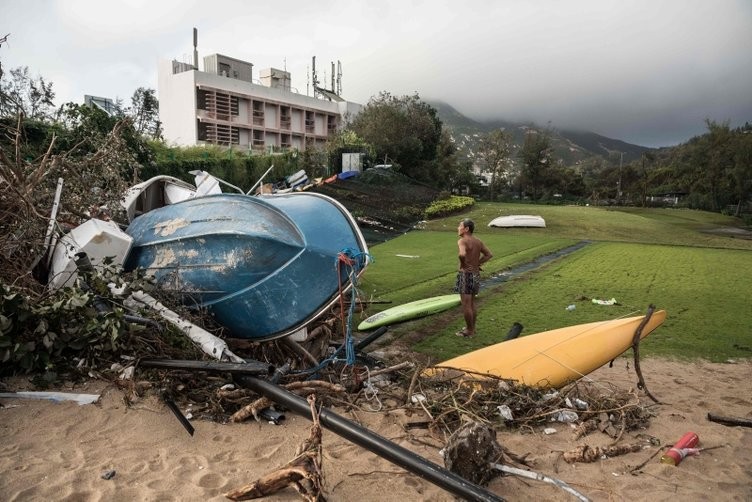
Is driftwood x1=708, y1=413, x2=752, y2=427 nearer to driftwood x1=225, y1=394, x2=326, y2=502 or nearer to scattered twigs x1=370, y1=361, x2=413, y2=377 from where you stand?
scattered twigs x1=370, y1=361, x2=413, y2=377

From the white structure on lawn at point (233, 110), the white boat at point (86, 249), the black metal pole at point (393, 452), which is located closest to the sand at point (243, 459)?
the black metal pole at point (393, 452)

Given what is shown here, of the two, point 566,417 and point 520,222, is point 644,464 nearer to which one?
point 566,417

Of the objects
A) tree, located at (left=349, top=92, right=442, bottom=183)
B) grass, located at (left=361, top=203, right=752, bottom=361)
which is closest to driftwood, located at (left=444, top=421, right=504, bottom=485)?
grass, located at (left=361, top=203, right=752, bottom=361)

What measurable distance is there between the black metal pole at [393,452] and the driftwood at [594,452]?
48.0 inches

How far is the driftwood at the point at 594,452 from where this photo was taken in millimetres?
3646

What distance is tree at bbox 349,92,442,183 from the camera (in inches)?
1280

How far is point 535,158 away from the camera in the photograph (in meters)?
46.8

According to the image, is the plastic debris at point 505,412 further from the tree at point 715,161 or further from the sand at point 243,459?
the tree at point 715,161

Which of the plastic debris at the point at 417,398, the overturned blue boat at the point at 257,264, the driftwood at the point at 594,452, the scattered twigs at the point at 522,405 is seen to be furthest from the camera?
the overturned blue boat at the point at 257,264

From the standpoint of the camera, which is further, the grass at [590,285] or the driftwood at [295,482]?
the grass at [590,285]

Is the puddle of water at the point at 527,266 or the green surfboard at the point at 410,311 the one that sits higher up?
the green surfboard at the point at 410,311

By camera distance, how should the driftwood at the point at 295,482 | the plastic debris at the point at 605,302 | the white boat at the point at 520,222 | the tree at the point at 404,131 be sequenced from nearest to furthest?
the driftwood at the point at 295,482 < the plastic debris at the point at 605,302 < the white boat at the point at 520,222 < the tree at the point at 404,131

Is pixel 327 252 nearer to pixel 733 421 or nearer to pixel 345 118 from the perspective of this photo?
pixel 733 421

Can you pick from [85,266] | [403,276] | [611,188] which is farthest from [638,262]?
[611,188]
